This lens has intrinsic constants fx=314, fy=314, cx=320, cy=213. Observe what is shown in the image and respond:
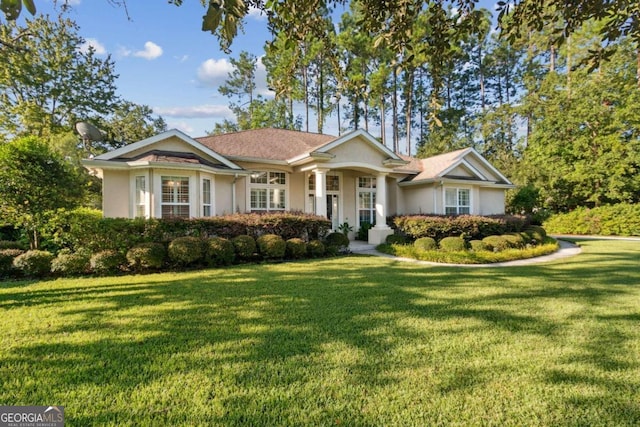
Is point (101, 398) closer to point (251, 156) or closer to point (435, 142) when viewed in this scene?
point (251, 156)

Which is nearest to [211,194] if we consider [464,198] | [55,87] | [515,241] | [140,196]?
[140,196]

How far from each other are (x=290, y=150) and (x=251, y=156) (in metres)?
Result: 2.50

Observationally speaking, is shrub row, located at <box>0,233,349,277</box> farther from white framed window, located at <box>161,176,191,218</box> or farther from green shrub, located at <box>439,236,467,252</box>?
green shrub, located at <box>439,236,467,252</box>

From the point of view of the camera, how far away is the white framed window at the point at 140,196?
11883mm

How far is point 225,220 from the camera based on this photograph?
36.6 ft

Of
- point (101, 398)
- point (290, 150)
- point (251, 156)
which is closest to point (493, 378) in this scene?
point (101, 398)

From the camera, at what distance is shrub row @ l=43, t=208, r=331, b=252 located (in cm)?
875

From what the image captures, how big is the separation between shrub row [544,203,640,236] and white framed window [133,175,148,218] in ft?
87.5

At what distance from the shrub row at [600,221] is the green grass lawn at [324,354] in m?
19.0

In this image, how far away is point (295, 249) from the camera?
11.1m

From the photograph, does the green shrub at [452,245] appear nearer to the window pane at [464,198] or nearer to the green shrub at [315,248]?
the green shrub at [315,248]

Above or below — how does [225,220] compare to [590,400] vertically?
above

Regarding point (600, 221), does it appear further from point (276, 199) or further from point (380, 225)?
point (276, 199)

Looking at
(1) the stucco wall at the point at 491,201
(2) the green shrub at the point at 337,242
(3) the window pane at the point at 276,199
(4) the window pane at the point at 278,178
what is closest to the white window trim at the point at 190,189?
(3) the window pane at the point at 276,199
